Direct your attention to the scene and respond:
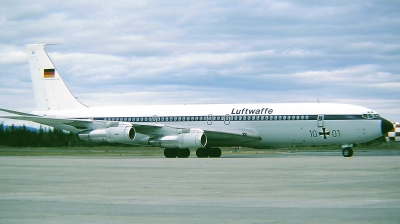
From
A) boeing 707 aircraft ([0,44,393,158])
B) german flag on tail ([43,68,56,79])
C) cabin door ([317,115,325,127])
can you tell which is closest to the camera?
boeing 707 aircraft ([0,44,393,158])

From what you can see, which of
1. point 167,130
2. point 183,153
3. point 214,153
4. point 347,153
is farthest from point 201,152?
point 347,153

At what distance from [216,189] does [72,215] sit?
5.54 metres

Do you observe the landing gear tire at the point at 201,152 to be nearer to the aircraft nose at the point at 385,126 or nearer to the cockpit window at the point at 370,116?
the cockpit window at the point at 370,116

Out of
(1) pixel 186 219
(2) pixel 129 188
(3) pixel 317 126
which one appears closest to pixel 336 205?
(1) pixel 186 219

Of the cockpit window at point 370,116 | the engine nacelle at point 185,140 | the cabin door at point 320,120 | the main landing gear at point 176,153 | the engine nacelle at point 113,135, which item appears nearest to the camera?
the cockpit window at point 370,116

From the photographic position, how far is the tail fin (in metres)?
51.1

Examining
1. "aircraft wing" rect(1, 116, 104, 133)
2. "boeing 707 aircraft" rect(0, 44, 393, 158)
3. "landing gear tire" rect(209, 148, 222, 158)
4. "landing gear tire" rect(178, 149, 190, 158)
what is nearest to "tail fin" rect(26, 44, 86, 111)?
"boeing 707 aircraft" rect(0, 44, 393, 158)

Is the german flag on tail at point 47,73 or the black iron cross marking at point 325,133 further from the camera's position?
the german flag on tail at point 47,73

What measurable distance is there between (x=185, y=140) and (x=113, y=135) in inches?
201

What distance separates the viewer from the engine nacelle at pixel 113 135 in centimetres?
4244

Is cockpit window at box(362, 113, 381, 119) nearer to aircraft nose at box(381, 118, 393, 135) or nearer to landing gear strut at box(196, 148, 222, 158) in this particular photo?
aircraft nose at box(381, 118, 393, 135)

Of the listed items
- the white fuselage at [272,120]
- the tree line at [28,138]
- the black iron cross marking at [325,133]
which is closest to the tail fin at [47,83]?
the white fuselage at [272,120]

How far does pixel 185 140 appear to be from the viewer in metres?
41.5

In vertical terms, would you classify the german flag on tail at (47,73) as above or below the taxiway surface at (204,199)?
above
